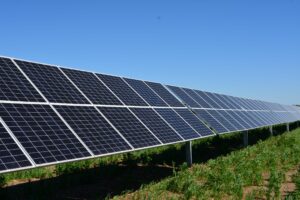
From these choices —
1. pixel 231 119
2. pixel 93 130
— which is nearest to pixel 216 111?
pixel 231 119

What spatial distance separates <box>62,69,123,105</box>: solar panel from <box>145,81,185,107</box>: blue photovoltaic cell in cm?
466

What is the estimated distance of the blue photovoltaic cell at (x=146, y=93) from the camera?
1817 centimetres

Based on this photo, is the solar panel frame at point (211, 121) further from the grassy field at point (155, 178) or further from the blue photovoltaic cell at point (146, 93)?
the blue photovoltaic cell at point (146, 93)

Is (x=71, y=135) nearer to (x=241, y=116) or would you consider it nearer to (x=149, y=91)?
(x=149, y=91)

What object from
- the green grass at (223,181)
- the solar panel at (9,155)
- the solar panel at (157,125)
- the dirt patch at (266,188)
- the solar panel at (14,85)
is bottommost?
the dirt patch at (266,188)

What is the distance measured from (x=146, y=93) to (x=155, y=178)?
4229 millimetres

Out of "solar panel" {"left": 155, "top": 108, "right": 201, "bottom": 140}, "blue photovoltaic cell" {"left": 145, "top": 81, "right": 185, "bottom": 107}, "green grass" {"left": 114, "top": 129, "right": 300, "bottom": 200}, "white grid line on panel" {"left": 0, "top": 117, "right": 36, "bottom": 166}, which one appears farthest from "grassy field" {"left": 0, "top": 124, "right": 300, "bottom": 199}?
"white grid line on panel" {"left": 0, "top": 117, "right": 36, "bottom": 166}

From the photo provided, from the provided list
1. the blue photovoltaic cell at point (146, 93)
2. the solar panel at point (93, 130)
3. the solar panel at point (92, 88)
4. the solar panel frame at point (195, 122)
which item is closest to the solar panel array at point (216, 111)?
the solar panel frame at point (195, 122)

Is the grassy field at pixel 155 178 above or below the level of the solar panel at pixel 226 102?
below

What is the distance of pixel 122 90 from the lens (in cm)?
1733

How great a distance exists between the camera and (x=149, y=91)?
65.3 ft

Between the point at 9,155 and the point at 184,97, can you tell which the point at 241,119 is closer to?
the point at 184,97

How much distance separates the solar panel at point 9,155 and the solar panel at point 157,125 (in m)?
6.27

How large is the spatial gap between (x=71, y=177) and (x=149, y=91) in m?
6.00
